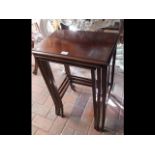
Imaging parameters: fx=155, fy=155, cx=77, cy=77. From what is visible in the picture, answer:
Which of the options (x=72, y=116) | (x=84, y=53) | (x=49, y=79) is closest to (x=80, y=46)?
(x=84, y=53)

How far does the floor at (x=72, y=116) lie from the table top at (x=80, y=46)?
2.32 ft

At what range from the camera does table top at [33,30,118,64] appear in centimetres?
76

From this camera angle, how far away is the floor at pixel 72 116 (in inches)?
49.2

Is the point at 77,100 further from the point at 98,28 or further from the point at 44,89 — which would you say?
the point at 98,28

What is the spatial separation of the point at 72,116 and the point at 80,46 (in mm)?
724

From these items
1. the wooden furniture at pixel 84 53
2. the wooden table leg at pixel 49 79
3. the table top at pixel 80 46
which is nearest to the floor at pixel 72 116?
the wooden table leg at pixel 49 79

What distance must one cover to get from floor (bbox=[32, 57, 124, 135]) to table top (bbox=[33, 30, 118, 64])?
2.32ft

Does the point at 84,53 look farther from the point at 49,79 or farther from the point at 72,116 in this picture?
the point at 72,116

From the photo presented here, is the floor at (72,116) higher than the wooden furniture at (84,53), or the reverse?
the wooden furniture at (84,53)

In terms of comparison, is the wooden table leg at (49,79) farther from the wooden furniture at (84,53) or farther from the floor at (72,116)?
the floor at (72,116)

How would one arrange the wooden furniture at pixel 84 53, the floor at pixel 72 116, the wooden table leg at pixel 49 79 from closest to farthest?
the wooden furniture at pixel 84 53 < the wooden table leg at pixel 49 79 < the floor at pixel 72 116

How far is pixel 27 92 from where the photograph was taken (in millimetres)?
900

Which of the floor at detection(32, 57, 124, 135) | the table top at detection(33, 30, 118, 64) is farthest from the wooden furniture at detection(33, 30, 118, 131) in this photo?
the floor at detection(32, 57, 124, 135)

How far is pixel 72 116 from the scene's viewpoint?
4.43ft
